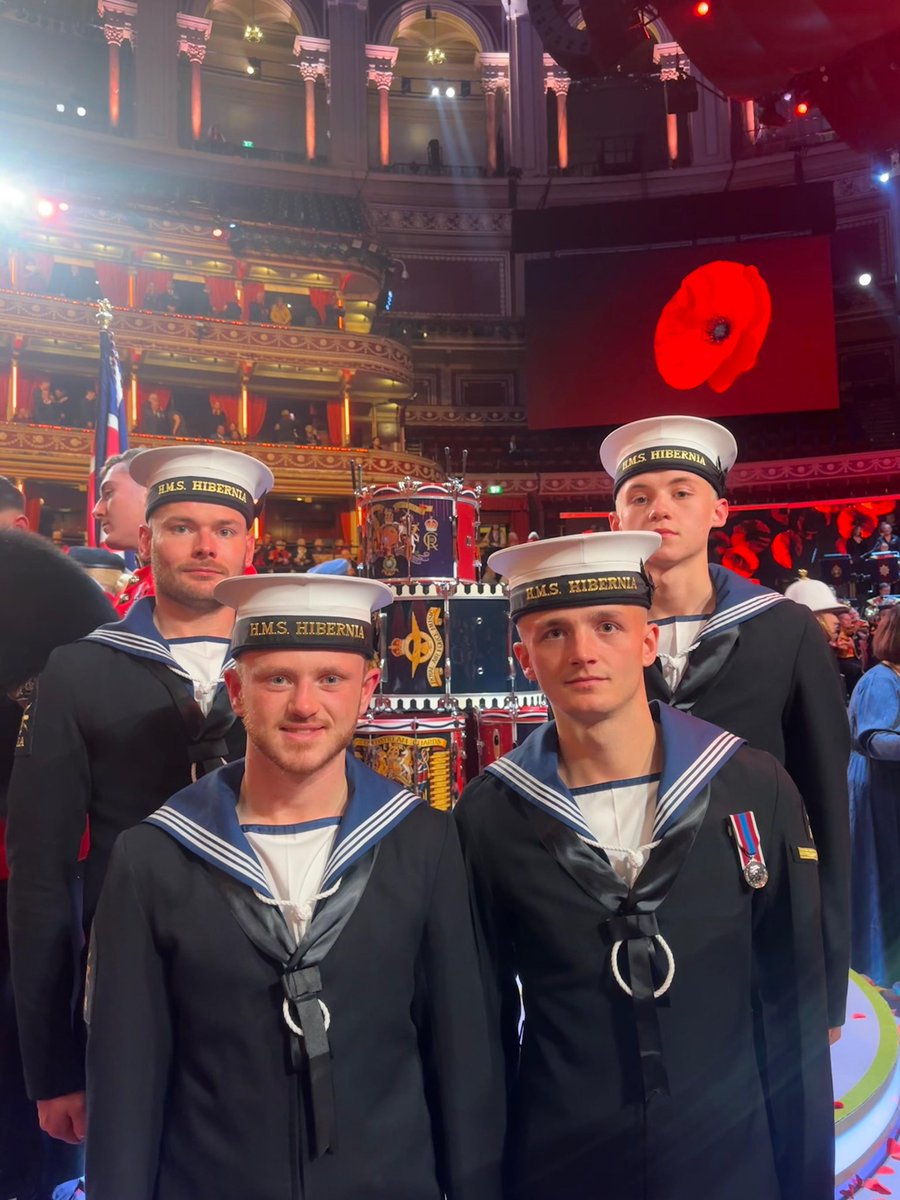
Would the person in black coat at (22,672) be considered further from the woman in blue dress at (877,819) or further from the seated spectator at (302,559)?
the seated spectator at (302,559)

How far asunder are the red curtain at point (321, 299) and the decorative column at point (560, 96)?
8225 millimetres

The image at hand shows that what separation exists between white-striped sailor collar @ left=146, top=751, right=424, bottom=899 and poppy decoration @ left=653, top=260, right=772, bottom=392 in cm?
2158

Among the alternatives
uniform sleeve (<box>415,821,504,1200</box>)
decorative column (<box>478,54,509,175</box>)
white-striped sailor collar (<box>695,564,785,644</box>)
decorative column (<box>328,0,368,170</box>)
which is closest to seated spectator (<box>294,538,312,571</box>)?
decorative column (<box>328,0,368,170</box>)

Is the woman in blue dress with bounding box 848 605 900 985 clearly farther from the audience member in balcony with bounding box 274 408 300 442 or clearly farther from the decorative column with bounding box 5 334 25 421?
the decorative column with bounding box 5 334 25 421

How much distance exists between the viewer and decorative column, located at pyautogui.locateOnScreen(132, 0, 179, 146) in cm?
2462

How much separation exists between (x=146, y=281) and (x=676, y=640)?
22.7 m

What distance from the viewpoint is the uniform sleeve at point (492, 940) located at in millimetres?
A: 1958

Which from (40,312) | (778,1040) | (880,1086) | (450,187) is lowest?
(880,1086)

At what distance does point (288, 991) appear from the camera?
1760 millimetres

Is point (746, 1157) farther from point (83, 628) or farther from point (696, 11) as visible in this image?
point (696, 11)

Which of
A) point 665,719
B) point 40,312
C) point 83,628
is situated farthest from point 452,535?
point 40,312

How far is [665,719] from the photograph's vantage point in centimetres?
207

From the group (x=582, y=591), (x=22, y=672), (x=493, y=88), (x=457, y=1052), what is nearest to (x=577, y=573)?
(x=582, y=591)

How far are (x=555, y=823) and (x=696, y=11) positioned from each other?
30.1ft
